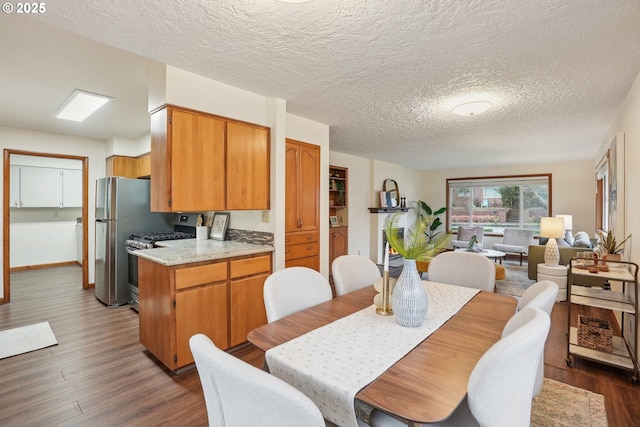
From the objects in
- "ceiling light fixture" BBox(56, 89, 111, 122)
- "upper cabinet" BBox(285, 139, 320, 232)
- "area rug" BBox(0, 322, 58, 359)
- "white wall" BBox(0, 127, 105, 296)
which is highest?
"ceiling light fixture" BBox(56, 89, 111, 122)

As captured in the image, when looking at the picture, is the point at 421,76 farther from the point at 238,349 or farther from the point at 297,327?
the point at 238,349

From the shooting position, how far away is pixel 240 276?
2.67m

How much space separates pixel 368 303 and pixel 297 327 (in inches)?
20.0

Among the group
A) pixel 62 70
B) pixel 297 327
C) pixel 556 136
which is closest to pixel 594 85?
pixel 556 136

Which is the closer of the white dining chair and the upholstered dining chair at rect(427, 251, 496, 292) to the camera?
the white dining chair

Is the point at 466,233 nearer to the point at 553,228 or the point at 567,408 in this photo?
the point at 553,228

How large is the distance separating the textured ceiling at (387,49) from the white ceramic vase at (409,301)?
4.52 feet

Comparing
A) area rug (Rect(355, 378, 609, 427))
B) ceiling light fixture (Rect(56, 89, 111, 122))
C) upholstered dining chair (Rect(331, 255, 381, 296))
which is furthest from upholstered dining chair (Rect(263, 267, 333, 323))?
ceiling light fixture (Rect(56, 89, 111, 122))

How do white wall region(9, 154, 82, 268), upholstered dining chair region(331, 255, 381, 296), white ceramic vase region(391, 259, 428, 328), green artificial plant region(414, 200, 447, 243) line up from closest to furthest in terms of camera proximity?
1. white ceramic vase region(391, 259, 428, 328)
2. upholstered dining chair region(331, 255, 381, 296)
3. white wall region(9, 154, 82, 268)
4. green artificial plant region(414, 200, 447, 243)

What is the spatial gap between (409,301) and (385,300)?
0.71ft

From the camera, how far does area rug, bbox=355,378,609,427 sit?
5.90 feet

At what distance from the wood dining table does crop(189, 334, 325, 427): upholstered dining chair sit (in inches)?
10.6

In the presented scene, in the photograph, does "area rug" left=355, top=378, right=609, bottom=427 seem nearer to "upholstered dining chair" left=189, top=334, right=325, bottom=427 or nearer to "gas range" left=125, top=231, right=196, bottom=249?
"upholstered dining chair" left=189, top=334, right=325, bottom=427

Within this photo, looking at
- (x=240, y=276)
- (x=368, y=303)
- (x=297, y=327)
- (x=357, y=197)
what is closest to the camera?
(x=297, y=327)
